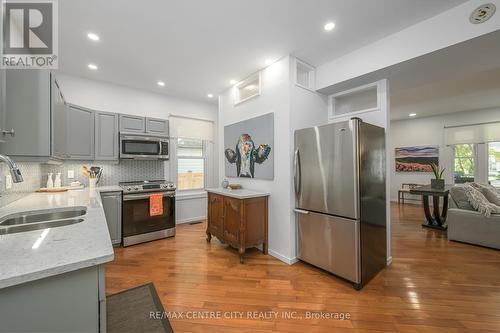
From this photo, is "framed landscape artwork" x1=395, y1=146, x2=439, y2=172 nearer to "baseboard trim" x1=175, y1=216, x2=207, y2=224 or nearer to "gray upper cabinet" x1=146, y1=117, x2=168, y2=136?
"baseboard trim" x1=175, y1=216, x2=207, y2=224

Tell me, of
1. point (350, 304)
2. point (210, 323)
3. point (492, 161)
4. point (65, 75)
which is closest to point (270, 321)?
point (210, 323)

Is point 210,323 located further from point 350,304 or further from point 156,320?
point 350,304

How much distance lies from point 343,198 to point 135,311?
229 cm

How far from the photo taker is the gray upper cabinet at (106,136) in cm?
337

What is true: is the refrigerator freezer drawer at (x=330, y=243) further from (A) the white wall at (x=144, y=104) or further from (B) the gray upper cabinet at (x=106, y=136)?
(B) the gray upper cabinet at (x=106, y=136)

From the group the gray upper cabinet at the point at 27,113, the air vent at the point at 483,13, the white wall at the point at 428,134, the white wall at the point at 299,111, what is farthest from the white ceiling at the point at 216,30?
the white wall at the point at 428,134

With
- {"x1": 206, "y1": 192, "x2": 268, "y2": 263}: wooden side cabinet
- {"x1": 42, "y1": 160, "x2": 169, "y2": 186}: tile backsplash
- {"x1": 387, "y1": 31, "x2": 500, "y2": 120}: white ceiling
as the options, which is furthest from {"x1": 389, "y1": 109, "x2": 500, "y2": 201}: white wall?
{"x1": 42, "y1": 160, "x2": 169, "y2": 186}: tile backsplash

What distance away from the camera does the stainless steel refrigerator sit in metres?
2.14

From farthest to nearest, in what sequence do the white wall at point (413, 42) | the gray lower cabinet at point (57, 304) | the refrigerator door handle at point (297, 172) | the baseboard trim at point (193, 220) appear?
the baseboard trim at point (193, 220)
the refrigerator door handle at point (297, 172)
the white wall at point (413, 42)
the gray lower cabinet at point (57, 304)

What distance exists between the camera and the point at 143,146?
3684 mm

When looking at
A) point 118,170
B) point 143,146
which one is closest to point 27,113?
point 143,146

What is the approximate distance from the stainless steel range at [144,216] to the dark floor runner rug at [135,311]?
4.38ft

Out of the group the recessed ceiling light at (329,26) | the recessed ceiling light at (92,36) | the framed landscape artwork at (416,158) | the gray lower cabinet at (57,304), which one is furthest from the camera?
the framed landscape artwork at (416,158)

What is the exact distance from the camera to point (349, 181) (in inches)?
85.3
